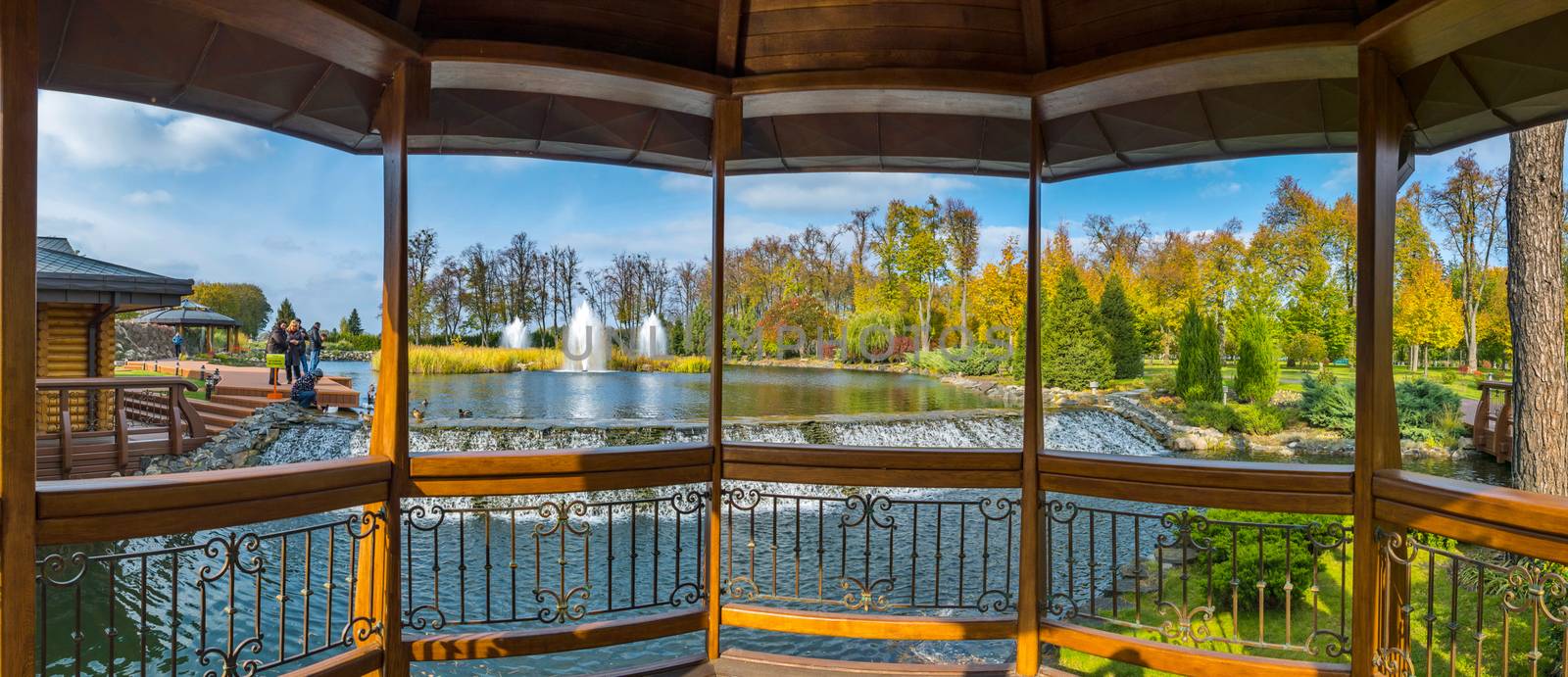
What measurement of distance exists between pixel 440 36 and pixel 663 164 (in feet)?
4.34

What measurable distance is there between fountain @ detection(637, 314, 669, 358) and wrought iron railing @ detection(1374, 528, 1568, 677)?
1138 cm

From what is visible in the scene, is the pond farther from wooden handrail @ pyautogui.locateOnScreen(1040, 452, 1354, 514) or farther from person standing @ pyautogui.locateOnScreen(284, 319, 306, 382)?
wooden handrail @ pyautogui.locateOnScreen(1040, 452, 1354, 514)

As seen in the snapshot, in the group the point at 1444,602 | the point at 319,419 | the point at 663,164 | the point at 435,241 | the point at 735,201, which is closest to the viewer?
the point at 663,164

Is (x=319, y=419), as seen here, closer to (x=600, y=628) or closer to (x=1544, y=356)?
(x=600, y=628)

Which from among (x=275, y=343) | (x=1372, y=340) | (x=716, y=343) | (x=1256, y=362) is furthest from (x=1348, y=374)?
(x=275, y=343)

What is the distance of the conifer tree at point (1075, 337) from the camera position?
15.4 meters

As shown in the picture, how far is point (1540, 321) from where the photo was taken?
18.9 feet

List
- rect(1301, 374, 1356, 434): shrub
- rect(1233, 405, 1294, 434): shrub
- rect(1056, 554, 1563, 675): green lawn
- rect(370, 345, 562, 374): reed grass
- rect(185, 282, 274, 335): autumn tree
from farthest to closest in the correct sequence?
rect(370, 345, 562, 374): reed grass < rect(1233, 405, 1294, 434): shrub < rect(1301, 374, 1356, 434): shrub < rect(185, 282, 274, 335): autumn tree < rect(1056, 554, 1563, 675): green lawn

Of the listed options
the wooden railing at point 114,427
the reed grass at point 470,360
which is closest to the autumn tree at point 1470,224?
the reed grass at point 470,360

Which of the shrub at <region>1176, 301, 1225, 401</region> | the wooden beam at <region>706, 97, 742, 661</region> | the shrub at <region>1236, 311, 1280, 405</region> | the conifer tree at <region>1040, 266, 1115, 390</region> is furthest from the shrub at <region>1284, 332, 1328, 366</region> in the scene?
the wooden beam at <region>706, 97, 742, 661</region>

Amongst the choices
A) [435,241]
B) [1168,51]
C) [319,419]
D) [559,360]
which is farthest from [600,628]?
[435,241]

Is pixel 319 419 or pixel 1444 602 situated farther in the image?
pixel 319 419

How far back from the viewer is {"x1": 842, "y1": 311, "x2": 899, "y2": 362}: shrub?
15.5 m

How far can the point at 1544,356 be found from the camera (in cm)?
579
